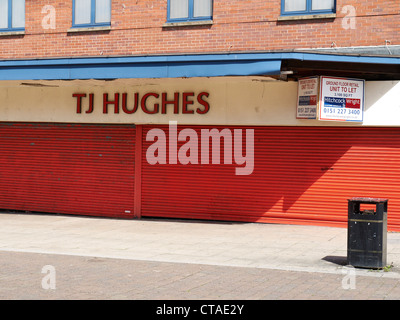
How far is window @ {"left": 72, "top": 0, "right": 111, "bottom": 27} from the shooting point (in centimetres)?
1727

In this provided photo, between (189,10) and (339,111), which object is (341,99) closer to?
(339,111)

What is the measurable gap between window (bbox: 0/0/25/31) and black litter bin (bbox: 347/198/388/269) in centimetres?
1231

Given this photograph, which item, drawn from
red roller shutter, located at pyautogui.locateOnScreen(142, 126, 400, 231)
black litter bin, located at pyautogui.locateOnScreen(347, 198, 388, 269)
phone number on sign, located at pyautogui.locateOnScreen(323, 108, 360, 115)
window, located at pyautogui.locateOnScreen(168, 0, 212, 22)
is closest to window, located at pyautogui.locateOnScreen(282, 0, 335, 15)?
window, located at pyautogui.locateOnScreen(168, 0, 212, 22)

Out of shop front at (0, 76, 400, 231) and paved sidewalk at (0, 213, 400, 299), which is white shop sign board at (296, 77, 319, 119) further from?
paved sidewalk at (0, 213, 400, 299)

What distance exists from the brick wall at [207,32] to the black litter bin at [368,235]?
5.94 meters

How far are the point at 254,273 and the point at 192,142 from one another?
23.1 ft

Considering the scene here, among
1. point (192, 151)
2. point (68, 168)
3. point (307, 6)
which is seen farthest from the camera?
point (68, 168)

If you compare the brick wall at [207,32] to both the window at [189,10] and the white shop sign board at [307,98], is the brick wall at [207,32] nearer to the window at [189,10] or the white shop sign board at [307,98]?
the window at [189,10]

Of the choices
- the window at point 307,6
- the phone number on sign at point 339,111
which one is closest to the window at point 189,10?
the window at point 307,6

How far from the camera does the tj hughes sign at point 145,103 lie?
1584 cm

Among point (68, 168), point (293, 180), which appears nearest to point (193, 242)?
point (293, 180)

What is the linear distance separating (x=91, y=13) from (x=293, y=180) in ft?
24.1

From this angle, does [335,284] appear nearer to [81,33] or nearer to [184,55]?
[184,55]

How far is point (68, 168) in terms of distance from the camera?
17.5 m
